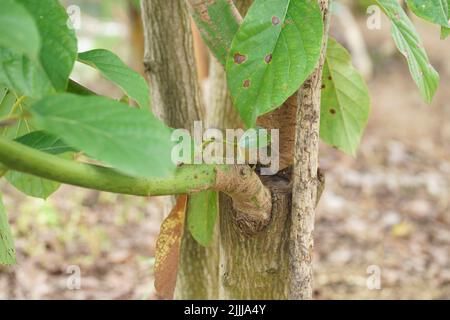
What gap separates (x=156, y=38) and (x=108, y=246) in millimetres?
1023

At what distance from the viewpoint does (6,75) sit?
66 cm

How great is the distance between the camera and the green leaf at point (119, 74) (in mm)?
778

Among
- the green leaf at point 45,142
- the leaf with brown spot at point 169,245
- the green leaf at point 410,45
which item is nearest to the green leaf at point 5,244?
the green leaf at point 45,142

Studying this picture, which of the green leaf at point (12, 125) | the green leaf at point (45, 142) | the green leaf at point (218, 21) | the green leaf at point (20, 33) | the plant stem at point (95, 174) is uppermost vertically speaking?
the green leaf at point (218, 21)

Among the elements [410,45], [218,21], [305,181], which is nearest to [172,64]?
[218,21]

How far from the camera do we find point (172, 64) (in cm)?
119

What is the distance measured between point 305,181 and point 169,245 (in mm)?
231

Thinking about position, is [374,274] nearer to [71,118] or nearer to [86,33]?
[71,118]

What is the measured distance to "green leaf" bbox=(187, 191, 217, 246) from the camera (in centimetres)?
102

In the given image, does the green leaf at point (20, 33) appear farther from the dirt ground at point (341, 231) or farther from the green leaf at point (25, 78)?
the dirt ground at point (341, 231)

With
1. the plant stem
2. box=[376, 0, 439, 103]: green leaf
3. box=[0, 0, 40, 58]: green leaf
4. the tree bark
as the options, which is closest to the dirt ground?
the tree bark

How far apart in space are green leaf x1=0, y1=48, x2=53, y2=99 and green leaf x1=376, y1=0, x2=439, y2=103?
430 mm

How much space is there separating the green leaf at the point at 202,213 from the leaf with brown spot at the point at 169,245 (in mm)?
59

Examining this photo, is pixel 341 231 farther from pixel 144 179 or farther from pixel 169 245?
pixel 144 179
